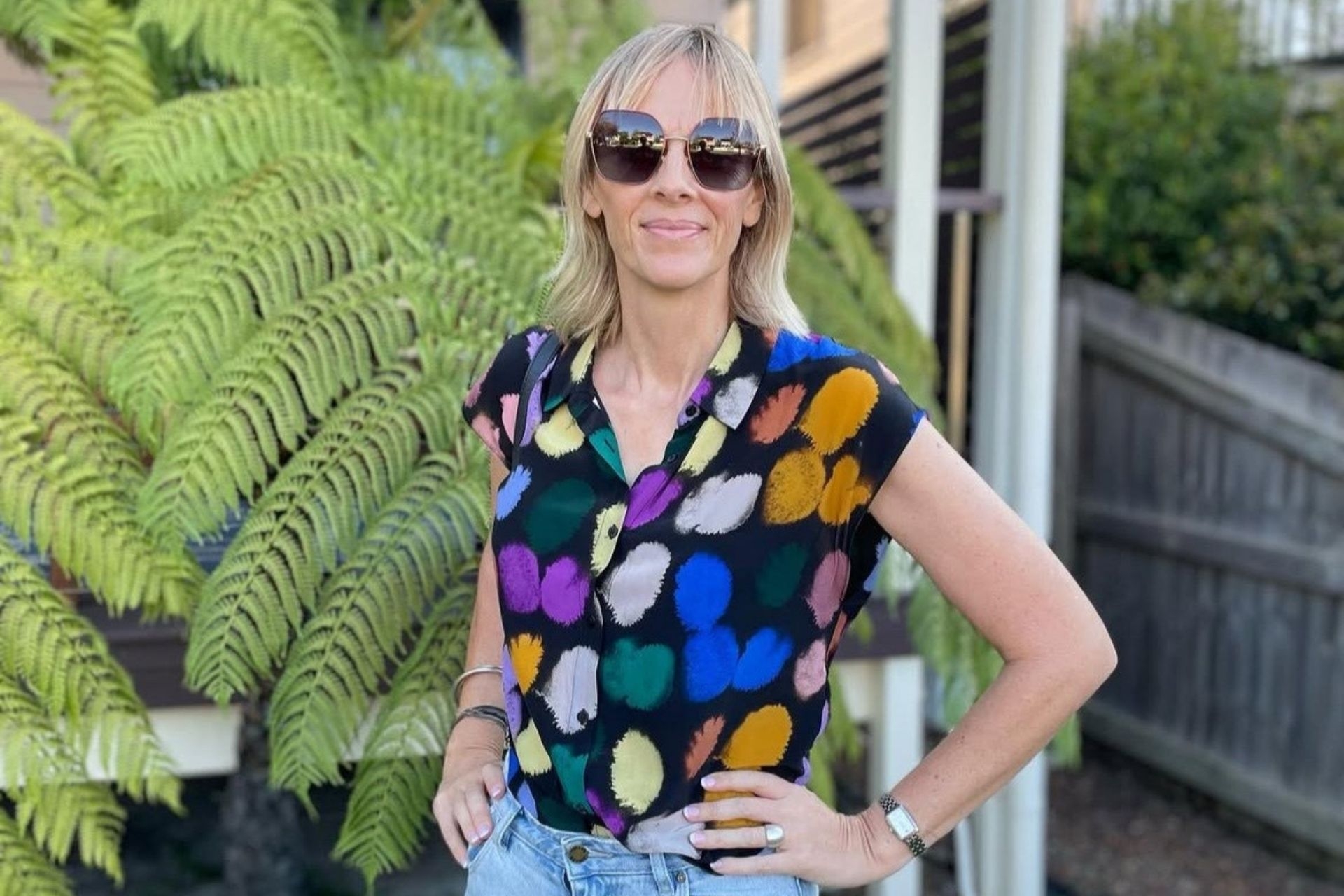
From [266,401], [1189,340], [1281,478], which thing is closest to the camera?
[266,401]

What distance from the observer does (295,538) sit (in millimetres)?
1920

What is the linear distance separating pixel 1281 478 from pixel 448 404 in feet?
11.9

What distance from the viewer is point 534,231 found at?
2.46 m

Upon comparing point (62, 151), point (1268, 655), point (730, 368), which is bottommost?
point (1268, 655)

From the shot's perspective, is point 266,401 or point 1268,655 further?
point 1268,655

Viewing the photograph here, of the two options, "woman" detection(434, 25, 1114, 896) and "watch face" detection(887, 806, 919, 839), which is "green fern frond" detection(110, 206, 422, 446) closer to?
"woman" detection(434, 25, 1114, 896)

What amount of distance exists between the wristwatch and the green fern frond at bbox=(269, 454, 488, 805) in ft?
2.68

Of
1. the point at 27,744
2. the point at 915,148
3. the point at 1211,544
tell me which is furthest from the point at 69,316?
the point at 1211,544

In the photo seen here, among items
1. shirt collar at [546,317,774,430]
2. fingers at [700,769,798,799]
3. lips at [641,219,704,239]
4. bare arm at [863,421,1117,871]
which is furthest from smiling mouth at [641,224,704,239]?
fingers at [700,769,798,799]

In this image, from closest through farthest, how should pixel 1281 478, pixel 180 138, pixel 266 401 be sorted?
pixel 266 401
pixel 180 138
pixel 1281 478

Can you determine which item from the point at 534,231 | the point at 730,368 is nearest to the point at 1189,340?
the point at 534,231

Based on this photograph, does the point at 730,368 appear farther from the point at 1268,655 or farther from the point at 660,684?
the point at 1268,655

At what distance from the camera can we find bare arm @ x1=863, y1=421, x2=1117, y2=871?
133cm

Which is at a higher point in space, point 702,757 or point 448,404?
point 448,404
